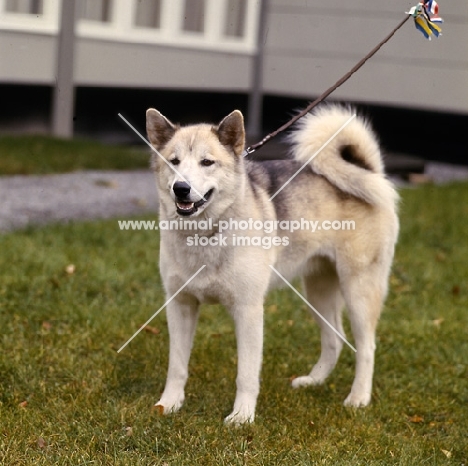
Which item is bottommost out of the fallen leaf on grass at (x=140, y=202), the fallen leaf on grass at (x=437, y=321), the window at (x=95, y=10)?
the fallen leaf on grass at (x=140, y=202)

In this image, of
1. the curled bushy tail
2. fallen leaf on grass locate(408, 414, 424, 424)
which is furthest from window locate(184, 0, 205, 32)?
fallen leaf on grass locate(408, 414, 424, 424)

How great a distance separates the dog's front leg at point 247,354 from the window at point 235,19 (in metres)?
7.39

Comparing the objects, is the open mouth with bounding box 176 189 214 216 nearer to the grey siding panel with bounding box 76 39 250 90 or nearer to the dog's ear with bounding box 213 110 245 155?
the dog's ear with bounding box 213 110 245 155

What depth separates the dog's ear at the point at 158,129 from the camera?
3500 millimetres

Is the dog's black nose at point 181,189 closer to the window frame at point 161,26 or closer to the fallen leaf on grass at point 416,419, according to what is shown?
the fallen leaf on grass at point 416,419

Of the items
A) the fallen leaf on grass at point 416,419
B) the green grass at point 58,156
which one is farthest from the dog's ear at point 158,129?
the green grass at point 58,156

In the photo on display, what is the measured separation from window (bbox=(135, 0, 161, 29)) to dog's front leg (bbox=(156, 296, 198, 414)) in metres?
7.32

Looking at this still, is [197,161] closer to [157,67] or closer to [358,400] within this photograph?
[358,400]

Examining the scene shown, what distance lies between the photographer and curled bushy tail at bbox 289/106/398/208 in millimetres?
4020

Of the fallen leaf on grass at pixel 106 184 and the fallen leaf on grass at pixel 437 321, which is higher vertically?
the fallen leaf on grass at pixel 437 321

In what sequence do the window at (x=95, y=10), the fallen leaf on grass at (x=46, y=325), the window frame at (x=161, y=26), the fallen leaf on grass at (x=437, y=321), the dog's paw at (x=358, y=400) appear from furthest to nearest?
the window at (x=95, y=10), the window frame at (x=161, y=26), the fallen leaf on grass at (x=437, y=321), the fallen leaf on grass at (x=46, y=325), the dog's paw at (x=358, y=400)

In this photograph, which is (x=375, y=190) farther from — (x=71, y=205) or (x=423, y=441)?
(x=71, y=205)

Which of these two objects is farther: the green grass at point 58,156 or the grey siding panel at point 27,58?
the grey siding panel at point 27,58

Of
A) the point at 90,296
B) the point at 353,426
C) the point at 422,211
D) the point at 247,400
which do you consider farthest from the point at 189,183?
the point at 422,211
